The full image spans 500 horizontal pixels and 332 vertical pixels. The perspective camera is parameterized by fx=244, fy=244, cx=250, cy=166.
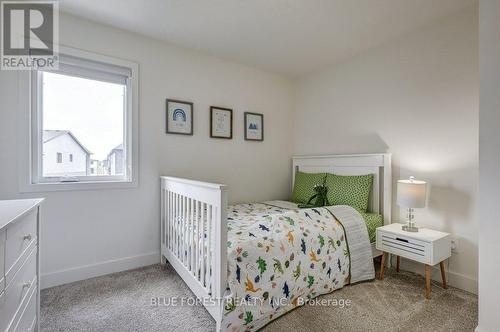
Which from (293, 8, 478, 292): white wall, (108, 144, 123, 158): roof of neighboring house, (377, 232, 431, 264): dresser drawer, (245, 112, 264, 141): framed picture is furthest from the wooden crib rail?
(293, 8, 478, 292): white wall

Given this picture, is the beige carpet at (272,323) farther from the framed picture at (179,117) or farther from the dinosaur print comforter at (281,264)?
the framed picture at (179,117)

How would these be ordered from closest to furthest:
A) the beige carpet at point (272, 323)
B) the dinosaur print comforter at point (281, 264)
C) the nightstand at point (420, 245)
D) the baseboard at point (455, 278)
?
the dinosaur print comforter at point (281, 264) < the beige carpet at point (272, 323) < the nightstand at point (420, 245) < the baseboard at point (455, 278)

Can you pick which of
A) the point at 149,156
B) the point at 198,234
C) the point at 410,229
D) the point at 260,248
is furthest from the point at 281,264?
the point at 149,156

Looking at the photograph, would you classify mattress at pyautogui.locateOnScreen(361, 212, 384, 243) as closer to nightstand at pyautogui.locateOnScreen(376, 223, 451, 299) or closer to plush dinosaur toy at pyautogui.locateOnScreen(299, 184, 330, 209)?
nightstand at pyautogui.locateOnScreen(376, 223, 451, 299)

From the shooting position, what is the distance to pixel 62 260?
6.80 ft

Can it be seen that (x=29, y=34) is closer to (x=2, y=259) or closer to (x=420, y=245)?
(x=2, y=259)

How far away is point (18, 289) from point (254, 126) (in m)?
2.64

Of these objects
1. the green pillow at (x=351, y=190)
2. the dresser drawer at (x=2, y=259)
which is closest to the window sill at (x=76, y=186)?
the dresser drawer at (x=2, y=259)

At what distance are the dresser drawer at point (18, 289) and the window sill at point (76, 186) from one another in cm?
88

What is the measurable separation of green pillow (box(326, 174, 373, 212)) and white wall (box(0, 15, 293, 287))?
941 mm

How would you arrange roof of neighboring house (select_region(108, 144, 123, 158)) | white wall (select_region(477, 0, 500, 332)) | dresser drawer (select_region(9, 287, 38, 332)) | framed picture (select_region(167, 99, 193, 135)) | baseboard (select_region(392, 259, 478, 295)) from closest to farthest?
dresser drawer (select_region(9, 287, 38, 332))
white wall (select_region(477, 0, 500, 332))
baseboard (select_region(392, 259, 478, 295))
roof of neighboring house (select_region(108, 144, 123, 158))
framed picture (select_region(167, 99, 193, 135))

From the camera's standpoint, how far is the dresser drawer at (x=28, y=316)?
3.42 ft

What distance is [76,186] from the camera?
6.98 ft

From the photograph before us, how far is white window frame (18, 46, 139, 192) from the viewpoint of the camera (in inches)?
75.9
